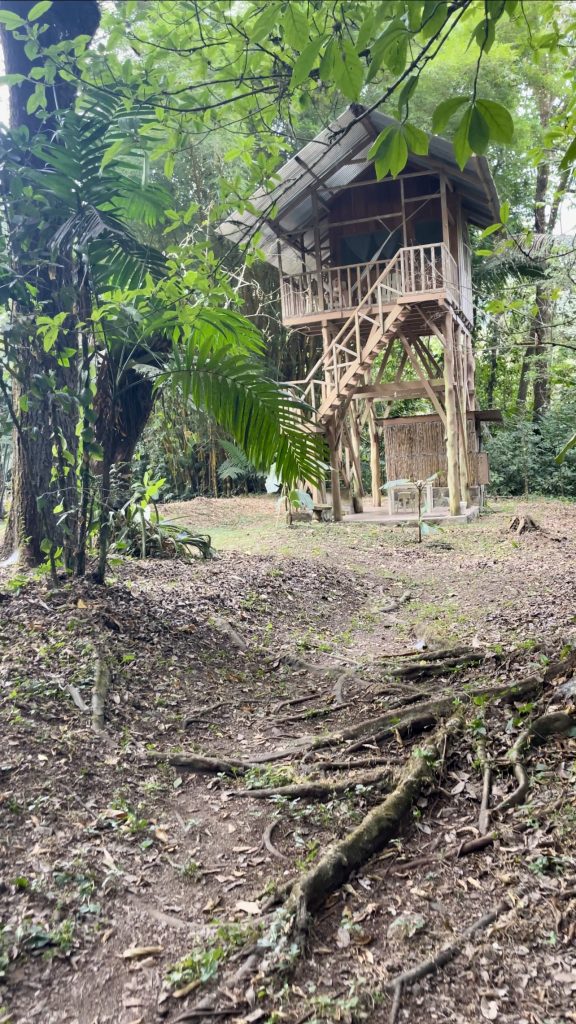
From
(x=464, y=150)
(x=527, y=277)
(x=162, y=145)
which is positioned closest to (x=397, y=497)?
(x=527, y=277)

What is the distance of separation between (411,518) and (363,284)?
4721 millimetres

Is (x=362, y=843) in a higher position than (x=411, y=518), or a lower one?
lower

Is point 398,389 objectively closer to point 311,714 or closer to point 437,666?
point 437,666

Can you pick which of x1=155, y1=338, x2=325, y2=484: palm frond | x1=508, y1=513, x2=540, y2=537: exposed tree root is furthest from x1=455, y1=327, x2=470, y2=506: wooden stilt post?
x1=155, y1=338, x2=325, y2=484: palm frond

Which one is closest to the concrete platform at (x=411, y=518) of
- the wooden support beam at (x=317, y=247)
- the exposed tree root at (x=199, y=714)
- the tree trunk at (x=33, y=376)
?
the wooden support beam at (x=317, y=247)

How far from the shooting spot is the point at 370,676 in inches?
177

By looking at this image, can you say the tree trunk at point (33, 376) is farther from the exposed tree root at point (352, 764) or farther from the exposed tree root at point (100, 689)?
the exposed tree root at point (352, 764)

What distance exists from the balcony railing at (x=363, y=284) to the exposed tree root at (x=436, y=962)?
35.9ft

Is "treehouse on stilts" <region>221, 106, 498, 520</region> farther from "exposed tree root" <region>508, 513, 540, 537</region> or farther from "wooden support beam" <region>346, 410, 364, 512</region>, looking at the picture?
"exposed tree root" <region>508, 513, 540, 537</region>

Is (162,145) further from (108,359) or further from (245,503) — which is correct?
(245,503)

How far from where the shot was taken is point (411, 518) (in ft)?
43.2

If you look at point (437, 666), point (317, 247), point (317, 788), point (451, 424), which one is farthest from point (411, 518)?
point (317, 788)

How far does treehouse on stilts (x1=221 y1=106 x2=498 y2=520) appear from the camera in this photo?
12250 mm

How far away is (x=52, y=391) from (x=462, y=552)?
264 inches
